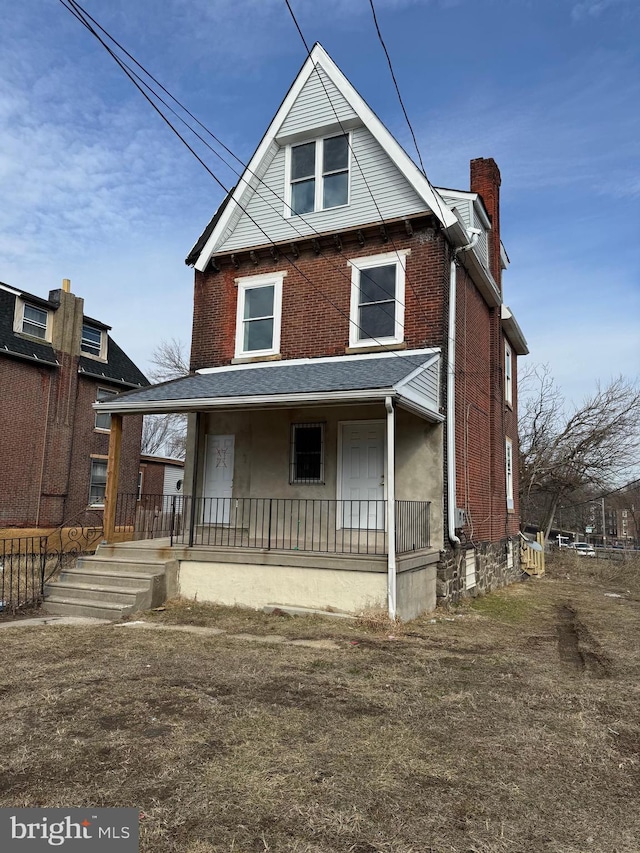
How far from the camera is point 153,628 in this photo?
7941mm

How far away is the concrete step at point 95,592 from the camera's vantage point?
8.99 metres

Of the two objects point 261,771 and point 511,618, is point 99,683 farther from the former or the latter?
point 511,618

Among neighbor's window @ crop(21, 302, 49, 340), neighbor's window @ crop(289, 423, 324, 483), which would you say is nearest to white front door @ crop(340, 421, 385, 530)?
neighbor's window @ crop(289, 423, 324, 483)

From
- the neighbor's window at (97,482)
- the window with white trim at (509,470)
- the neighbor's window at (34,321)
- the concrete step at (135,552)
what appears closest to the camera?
the concrete step at (135,552)

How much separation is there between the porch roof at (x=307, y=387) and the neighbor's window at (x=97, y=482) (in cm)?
1251

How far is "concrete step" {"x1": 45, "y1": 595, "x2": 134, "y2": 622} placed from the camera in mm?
8695

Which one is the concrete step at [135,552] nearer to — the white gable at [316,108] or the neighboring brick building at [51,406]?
the white gable at [316,108]

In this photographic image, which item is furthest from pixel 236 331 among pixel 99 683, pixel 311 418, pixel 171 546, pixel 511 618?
pixel 99 683

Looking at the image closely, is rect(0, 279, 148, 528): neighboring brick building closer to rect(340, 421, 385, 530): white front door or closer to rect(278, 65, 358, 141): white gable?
rect(278, 65, 358, 141): white gable

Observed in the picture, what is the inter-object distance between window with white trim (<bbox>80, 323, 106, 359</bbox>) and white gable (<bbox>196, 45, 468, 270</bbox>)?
11.6 metres

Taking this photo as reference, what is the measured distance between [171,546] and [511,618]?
18.9 feet

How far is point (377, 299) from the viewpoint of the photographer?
446 inches

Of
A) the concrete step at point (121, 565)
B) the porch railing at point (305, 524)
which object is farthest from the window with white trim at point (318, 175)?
the concrete step at point (121, 565)

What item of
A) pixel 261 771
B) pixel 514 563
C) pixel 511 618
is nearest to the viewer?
pixel 261 771
